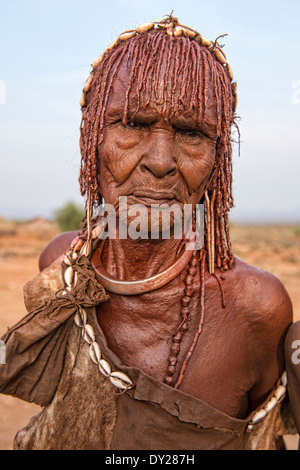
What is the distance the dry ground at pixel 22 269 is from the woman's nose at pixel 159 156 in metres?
1.65

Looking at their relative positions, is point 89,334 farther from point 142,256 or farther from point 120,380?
point 142,256

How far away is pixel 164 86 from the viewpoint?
Result: 5.13 feet

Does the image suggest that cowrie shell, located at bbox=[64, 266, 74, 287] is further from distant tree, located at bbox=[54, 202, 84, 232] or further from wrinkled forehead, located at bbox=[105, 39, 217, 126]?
distant tree, located at bbox=[54, 202, 84, 232]

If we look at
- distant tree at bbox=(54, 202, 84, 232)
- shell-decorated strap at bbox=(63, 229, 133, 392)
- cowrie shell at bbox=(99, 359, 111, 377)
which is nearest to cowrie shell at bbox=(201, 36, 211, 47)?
shell-decorated strap at bbox=(63, 229, 133, 392)

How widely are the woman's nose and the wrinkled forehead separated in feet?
0.27

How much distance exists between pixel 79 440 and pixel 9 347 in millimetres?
591

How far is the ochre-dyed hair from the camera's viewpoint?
158 cm

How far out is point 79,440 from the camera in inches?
75.7

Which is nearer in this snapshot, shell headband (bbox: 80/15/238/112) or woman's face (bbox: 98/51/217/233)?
woman's face (bbox: 98/51/217/233)

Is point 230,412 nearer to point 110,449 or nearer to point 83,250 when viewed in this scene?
point 110,449

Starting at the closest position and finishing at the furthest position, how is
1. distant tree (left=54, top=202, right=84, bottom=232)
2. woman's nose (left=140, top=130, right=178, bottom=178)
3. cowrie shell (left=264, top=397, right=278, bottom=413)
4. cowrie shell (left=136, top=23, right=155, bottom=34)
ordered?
woman's nose (left=140, top=130, right=178, bottom=178)
cowrie shell (left=136, top=23, right=155, bottom=34)
cowrie shell (left=264, top=397, right=278, bottom=413)
distant tree (left=54, top=202, right=84, bottom=232)

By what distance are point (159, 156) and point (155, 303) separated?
66 centimetres

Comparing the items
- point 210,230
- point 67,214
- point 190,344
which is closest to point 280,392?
point 190,344

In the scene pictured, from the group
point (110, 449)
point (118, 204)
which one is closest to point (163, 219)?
point (118, 204)
